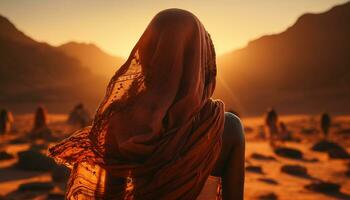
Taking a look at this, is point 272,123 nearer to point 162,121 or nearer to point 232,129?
point 232,129

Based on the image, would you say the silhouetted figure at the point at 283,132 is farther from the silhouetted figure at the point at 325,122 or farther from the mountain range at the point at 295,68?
the mountain range at the point at 295,68

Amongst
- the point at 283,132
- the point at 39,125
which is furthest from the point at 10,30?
the point at 283,132

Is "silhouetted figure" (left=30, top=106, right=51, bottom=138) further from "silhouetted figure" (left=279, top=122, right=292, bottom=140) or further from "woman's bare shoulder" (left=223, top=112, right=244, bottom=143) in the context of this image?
"woman's bare shoulder" (left=223, top=112, right=244, bottom=143)

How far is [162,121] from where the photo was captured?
170 centimetres

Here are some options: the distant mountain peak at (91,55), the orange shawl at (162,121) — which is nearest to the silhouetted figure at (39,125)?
the orange shawl at (162,121)

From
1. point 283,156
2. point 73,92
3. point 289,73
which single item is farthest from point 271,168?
point 289,73

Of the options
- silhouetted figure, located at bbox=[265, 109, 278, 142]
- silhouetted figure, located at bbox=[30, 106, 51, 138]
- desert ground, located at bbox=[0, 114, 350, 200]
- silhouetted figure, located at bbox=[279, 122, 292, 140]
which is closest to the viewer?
desert ground, located at bbox=[0, 114, 350, 200]

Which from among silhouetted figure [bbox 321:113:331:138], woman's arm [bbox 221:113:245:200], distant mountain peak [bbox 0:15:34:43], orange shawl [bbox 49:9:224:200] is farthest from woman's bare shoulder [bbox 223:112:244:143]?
distant mountain peak [bbox 0:15:34:43]

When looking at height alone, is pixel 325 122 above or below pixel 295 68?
below

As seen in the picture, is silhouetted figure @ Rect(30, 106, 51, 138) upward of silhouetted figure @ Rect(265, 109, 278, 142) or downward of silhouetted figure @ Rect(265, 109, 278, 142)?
downward

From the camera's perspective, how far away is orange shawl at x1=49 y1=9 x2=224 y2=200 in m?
1.66

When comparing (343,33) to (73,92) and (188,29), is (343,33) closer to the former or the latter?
(73,92)

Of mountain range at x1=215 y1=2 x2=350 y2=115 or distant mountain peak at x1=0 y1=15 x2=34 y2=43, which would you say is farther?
distant mountain peak at x1=0 y1=15 x2=34 y2=43

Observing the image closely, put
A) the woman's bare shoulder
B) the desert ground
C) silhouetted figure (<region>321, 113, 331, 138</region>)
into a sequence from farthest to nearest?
silhouetted figure (<region>321, 113, 331, 138</region>), the desert ground, the woman's bare shoulder
